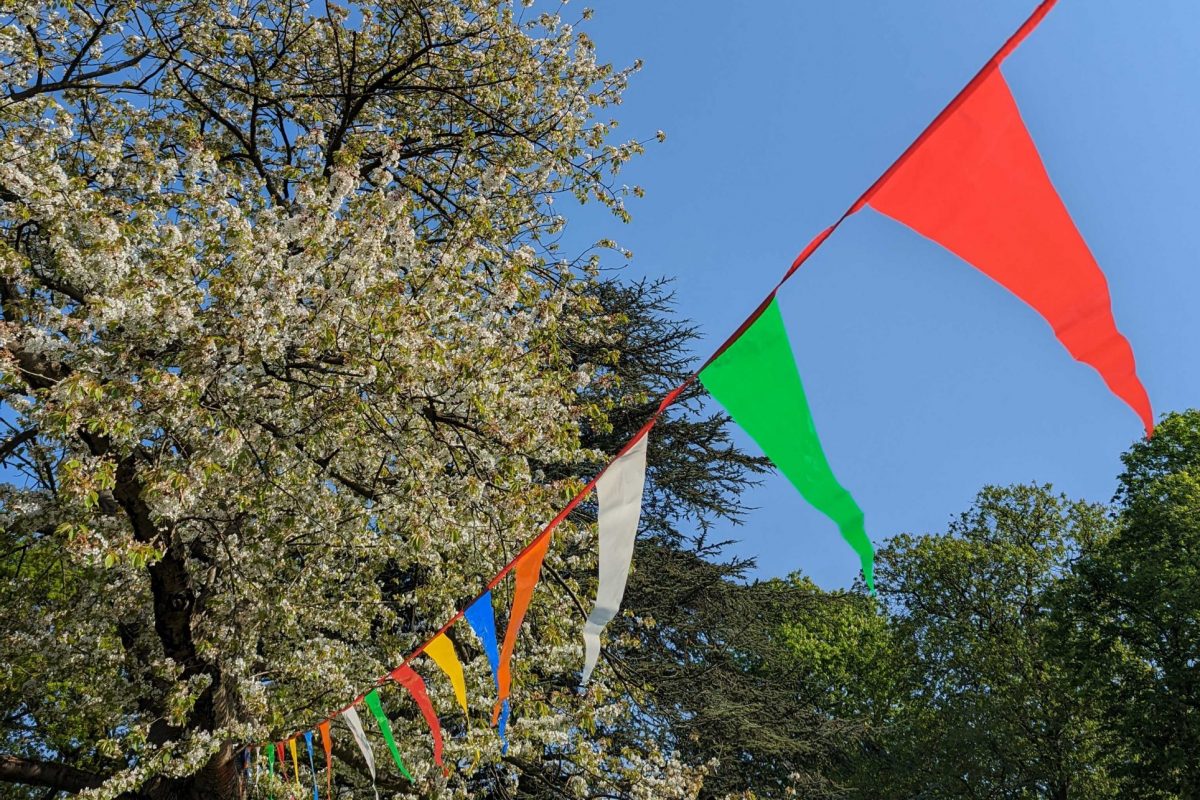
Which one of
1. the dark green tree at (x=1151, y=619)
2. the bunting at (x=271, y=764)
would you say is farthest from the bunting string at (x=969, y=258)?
the dark green tree at (x=1151, y=619)

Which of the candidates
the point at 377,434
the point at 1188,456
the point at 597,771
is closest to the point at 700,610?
the point at 597,771

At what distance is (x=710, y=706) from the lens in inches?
438

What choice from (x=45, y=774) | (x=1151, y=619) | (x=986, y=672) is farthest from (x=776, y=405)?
(x=986, y=672)

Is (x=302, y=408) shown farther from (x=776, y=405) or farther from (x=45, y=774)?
(x=776, y=405)

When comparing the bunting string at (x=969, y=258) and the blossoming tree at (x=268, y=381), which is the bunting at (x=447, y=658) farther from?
the bunting string at (x=969, y=258)

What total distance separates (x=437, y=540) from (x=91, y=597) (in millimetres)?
2662

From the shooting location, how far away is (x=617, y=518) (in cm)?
311

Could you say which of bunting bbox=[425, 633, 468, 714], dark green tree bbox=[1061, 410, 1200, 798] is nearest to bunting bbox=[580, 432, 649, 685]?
bunting bbox=[425, 633, 468, 714]

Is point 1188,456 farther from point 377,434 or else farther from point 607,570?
point 607,570

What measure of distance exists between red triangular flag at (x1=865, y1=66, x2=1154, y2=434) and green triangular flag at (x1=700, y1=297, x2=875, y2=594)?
0.50m

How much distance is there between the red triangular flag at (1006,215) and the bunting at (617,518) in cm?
121

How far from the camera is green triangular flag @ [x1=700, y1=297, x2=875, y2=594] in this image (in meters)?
2.53

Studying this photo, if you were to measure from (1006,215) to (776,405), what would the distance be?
2.47ft

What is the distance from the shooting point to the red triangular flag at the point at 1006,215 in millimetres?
2057
